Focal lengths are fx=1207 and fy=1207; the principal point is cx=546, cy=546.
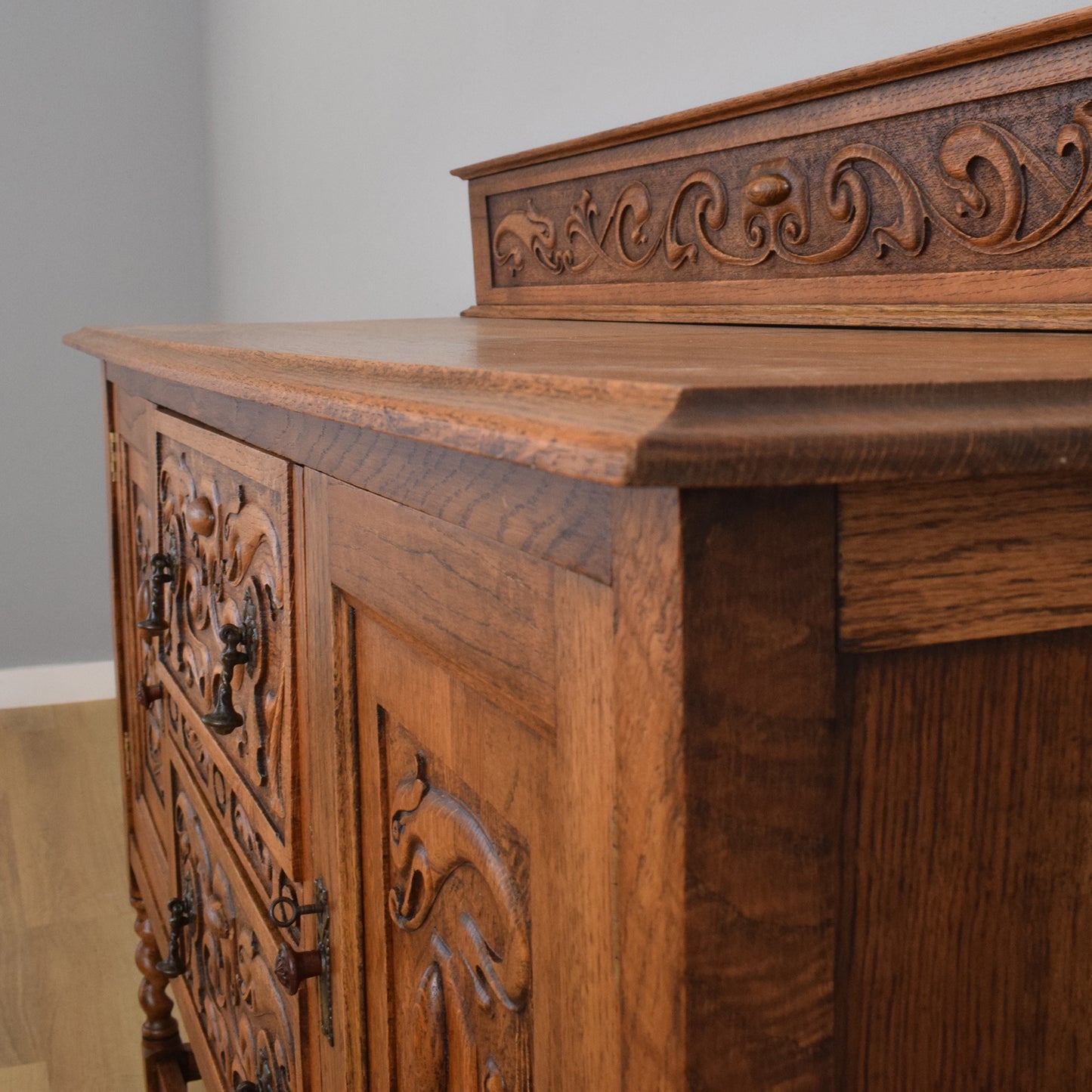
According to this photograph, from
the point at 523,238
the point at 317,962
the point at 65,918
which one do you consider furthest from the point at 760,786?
the point at 65,918

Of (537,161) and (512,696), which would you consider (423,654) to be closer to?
(512,696)

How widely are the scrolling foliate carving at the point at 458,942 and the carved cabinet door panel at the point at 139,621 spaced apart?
1.95ft

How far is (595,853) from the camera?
0.35 m

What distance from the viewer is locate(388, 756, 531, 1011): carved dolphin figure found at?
425 millimetres

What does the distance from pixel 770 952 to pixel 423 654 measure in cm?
21

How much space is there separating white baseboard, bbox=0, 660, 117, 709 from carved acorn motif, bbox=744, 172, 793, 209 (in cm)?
282

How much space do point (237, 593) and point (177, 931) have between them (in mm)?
487

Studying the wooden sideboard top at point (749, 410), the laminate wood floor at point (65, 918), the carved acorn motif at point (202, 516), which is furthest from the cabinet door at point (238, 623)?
the laminate wood floor at point (65, 918)

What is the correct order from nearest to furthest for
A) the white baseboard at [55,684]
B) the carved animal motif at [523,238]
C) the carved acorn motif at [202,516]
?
the carved acorn motif at [202,516]
the carved animal motif at [523,238]
the white baseboard at [55,684]

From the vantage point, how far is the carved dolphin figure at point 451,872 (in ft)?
1.39

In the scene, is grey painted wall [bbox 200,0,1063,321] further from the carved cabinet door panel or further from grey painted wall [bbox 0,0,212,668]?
the carved cabinet door panel

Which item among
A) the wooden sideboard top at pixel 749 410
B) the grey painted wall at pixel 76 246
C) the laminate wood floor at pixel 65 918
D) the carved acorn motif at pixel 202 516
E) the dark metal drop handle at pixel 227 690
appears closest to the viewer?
the wooden sideboard top at pixel 749 410

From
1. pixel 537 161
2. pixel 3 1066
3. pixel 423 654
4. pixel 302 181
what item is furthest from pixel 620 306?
pixel 302 181

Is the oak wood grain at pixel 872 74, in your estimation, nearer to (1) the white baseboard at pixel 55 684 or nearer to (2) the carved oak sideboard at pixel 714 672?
(2) the carved oak sideboard at pixel 714 672
